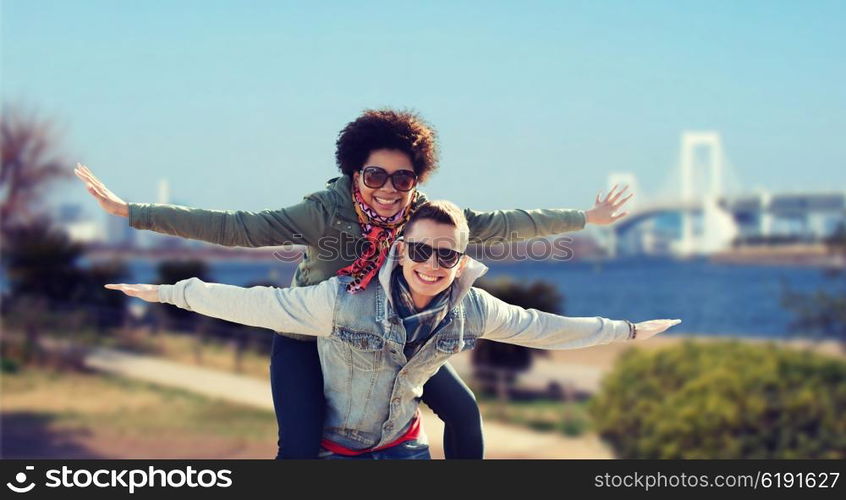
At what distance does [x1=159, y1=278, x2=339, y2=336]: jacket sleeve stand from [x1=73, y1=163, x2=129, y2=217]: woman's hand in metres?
0.27

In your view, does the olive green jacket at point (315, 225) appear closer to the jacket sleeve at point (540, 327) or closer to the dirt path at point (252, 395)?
the jacket sleeve at point (540, 327)

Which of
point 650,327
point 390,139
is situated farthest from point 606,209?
point 390,139

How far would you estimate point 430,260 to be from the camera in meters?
2.30

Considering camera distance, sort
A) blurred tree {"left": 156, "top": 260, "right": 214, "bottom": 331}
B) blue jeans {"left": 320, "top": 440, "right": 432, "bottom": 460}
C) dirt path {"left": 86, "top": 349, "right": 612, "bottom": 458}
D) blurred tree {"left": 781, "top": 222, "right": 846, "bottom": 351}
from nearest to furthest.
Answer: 1. blue jeans {"left": 320, "top": 440, "right": 432, "bottom": 460}
2. dirt path {"left": 86, "top": 349, "right": 612, "bottom": 458}
3. blurred tree {"left": 156, "top": 260, "right": 214, "bottom": 331}
4. blurred tree {"left": 781, "top": 222, "right": 846, "bottom": 351}

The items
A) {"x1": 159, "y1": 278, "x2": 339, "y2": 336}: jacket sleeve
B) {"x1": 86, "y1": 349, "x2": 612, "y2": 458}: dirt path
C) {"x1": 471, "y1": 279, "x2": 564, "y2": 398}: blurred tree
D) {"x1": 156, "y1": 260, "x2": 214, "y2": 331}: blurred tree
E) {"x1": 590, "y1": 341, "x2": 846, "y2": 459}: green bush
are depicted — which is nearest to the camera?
{"x1": 159, "y1": 278, "x2": 339, "y2": 336}: jacket sleeve

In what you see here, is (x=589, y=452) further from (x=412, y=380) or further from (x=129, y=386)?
(x=412, y=380)

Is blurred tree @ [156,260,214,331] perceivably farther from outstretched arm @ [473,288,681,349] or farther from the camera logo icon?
outstretched arm @ [473,288,681,349]

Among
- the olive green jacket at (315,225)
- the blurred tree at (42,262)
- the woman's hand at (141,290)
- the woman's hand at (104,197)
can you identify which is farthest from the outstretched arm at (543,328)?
the blurred tree at (42,262)

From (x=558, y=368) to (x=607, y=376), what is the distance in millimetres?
7107

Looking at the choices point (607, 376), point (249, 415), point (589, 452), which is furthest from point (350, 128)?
point (249, 415)

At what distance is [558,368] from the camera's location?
19297mm

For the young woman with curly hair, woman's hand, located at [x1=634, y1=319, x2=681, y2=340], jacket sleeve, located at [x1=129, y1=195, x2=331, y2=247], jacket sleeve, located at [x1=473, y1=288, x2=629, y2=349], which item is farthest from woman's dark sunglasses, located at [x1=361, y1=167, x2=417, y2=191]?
woman's hand, located at [x1=634, y1=319, x2=681, y2=340]

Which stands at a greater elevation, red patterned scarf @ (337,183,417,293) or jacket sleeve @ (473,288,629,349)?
red patterned scarf @ (337,183,417,293)

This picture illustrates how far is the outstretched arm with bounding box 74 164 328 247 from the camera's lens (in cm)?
238
